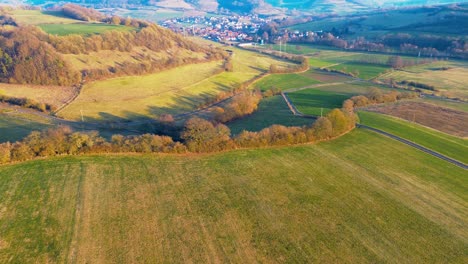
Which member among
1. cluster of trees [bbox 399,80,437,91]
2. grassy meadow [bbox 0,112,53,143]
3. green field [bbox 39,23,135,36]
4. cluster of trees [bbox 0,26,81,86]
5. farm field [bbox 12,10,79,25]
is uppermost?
Answer: farm field [bbox 12,10,79,25]

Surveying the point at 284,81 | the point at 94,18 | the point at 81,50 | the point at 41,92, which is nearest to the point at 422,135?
the point at 284,81

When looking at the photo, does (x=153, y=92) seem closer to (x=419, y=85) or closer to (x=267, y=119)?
(x=267, y=119)

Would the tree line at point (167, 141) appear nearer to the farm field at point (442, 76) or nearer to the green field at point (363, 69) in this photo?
the farm field at point (442, 76)

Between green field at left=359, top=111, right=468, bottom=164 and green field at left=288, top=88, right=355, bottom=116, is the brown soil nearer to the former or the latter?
green field at left=359, top=111, right=468, bottom=164

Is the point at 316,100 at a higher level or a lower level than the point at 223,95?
lower

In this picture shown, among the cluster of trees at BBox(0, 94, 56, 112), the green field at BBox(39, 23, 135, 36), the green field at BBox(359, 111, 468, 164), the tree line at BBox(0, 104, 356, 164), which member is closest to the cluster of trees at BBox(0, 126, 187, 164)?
the tree line at BBox(0, 104, 356, 164)
